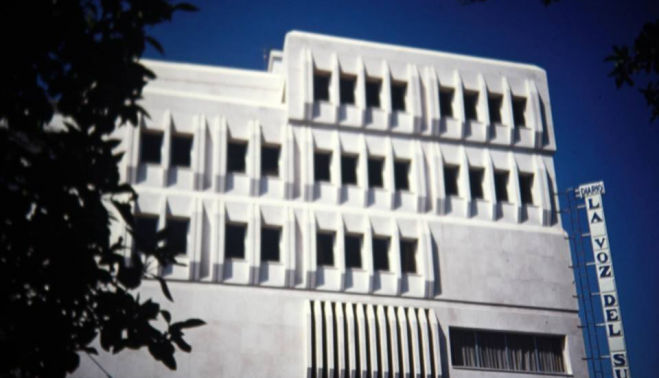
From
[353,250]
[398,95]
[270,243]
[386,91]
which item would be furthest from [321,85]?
[270,243]

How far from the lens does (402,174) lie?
116ft

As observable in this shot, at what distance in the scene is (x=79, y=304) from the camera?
23.0 feet

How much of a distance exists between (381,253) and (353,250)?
133 cm

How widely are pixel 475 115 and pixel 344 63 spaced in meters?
6.99

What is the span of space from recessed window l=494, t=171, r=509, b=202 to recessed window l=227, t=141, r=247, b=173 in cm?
1189

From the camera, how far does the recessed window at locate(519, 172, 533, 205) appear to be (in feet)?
121

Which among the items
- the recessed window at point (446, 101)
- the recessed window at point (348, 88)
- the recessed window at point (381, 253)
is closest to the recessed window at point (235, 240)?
the recessed window at point (381, 253)

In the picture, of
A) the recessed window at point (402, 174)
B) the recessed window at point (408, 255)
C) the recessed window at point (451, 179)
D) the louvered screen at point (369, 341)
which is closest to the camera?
the louvered screen at point (369, 341)

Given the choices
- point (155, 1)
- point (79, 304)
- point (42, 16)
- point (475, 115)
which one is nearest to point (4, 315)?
point (79, 304)

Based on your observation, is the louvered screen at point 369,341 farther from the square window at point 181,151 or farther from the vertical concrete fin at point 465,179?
the square window at point 181,151

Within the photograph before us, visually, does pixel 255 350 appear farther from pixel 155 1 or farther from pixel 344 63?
pixel 155 1

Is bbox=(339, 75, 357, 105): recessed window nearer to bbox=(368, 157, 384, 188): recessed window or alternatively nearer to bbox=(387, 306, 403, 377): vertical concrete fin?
bbox=(368, 157, 384, 188): recessed window

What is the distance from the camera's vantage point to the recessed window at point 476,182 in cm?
3606

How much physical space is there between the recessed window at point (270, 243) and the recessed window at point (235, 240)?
2.71 feet
